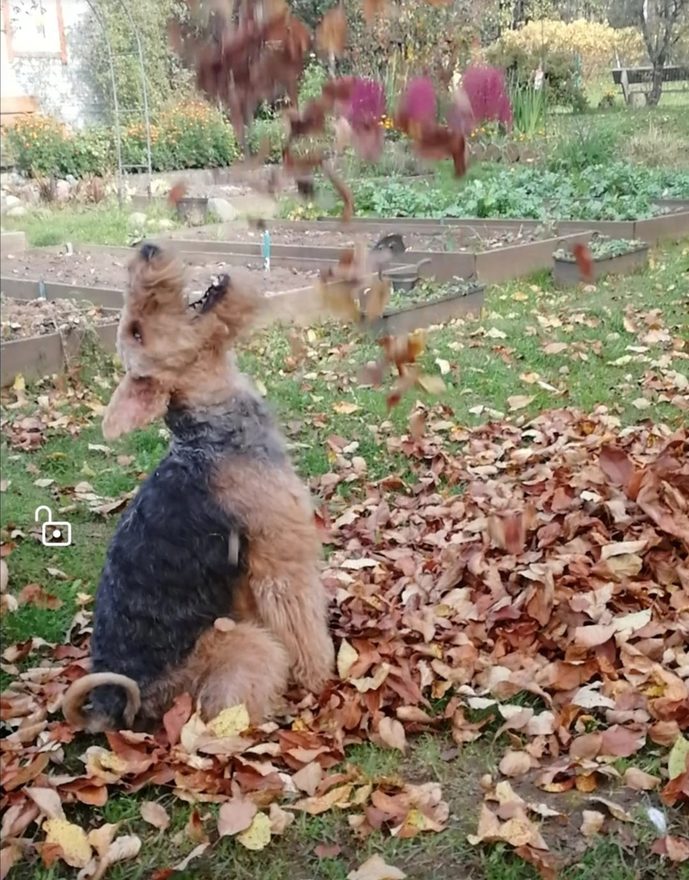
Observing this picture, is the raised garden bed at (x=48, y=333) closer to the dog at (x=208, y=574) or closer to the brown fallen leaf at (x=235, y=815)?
the dog at (x=208, y=574)

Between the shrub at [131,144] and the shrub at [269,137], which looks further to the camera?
the shrub at [131,144]

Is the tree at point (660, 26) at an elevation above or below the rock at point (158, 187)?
above

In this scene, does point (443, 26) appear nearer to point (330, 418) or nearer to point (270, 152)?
point (270, 152)

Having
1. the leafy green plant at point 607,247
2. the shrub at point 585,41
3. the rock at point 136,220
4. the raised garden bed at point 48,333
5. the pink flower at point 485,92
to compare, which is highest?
the shrub at point 585,41

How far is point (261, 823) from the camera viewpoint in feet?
6.37

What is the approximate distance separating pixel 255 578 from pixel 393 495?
1.51 metres

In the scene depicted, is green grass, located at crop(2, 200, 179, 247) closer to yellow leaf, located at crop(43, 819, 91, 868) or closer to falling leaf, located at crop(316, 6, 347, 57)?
falling leaf, located at crop(316, 6, 347, 57)

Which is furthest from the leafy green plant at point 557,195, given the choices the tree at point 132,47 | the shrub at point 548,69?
the tree at point 132,47

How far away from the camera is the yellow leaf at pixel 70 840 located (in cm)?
189

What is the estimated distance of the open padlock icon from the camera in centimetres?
291

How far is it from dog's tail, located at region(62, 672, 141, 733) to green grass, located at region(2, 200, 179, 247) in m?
0.91

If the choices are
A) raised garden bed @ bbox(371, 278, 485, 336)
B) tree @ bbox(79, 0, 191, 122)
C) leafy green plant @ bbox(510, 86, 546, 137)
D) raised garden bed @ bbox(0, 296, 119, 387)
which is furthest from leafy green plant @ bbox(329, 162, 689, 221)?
tree @ bbox(79, 0, 191, 122)

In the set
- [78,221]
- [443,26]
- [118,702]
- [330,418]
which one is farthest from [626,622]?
[78,221]

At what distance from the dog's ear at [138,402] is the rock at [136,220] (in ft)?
5.96
